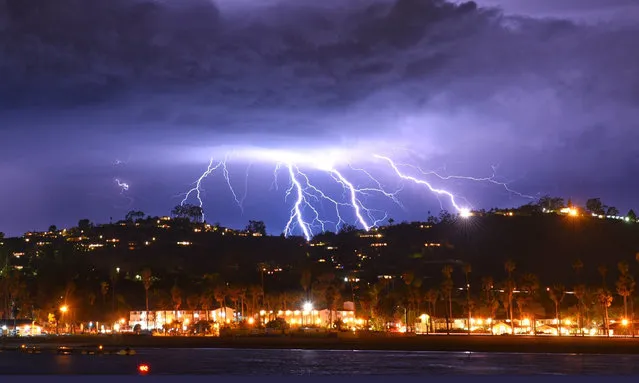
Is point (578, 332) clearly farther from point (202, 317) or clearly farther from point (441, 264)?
point (441, 264)

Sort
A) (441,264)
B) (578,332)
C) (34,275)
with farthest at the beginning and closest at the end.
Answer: (441,264), (34,275), (578,332)

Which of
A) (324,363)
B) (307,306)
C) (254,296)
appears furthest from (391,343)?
(307,306)

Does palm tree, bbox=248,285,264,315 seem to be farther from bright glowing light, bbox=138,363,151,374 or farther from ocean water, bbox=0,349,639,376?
bright glowing light, bbox=138,363,151,374

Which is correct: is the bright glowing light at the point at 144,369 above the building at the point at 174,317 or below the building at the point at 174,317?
below

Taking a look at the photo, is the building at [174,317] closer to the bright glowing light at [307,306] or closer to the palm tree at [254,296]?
the palm tree at [254,296]

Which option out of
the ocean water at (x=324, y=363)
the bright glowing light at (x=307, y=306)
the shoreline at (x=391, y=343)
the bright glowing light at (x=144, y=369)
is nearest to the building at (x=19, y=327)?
the shoreline at (x=391, y=343)

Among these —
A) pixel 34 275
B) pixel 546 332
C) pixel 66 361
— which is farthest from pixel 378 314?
pixel 34 275
